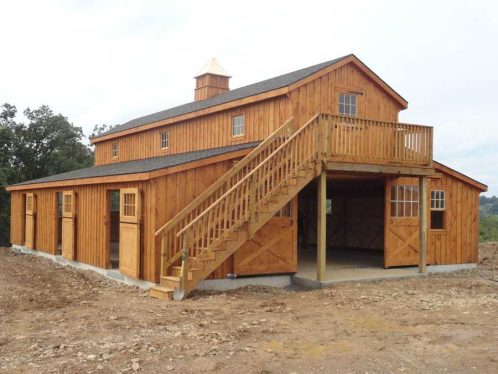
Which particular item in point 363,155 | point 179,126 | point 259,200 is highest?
point 179,126

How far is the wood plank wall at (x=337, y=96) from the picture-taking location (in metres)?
14.5

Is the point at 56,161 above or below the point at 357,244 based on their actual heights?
above

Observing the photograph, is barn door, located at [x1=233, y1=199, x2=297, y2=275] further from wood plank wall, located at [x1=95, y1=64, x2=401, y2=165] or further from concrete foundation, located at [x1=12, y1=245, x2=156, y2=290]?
wood plank wall, located at [x1=95, y1=64, x2=401, y2=165]

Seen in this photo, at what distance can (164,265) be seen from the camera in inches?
462

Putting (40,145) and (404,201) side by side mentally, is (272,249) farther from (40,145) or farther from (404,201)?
(40,145)

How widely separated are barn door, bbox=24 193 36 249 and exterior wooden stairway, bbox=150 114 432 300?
33.6 ft

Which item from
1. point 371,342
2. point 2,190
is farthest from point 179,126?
point 2,190

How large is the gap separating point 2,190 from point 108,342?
82.7ft

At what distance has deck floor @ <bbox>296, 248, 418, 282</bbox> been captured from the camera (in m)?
13.8

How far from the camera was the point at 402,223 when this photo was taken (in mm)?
15586

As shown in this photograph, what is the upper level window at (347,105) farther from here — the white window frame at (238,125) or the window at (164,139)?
the window at (164,139)

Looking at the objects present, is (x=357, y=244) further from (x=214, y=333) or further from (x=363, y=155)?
(x=214, y=333)

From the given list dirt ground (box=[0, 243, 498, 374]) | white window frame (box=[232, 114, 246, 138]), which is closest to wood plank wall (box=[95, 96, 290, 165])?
white window frame (box=[232, 114, 246, 138])

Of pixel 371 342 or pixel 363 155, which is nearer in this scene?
pixel 371 342
